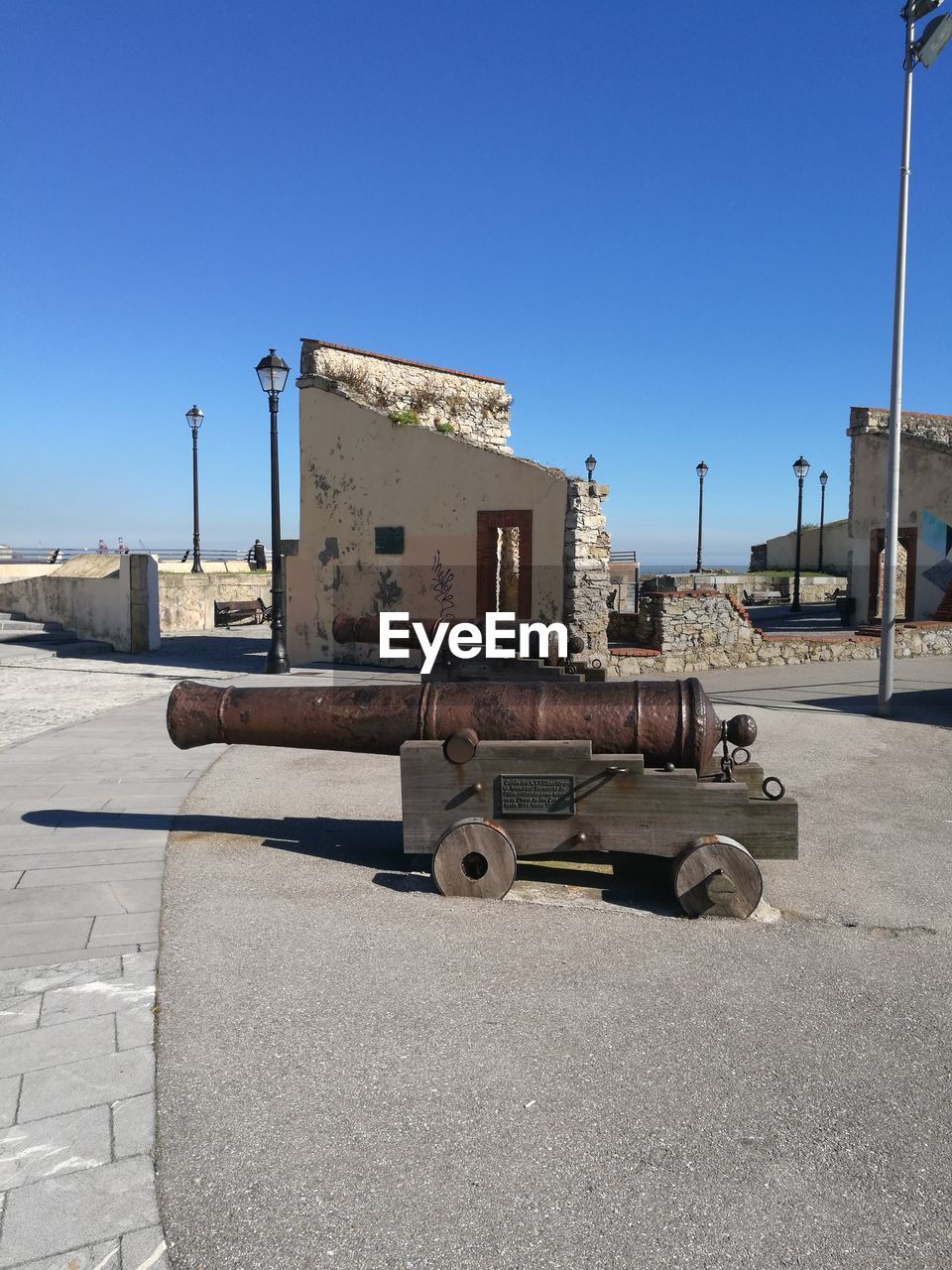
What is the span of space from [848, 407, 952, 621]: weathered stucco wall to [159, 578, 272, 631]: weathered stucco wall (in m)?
17.1

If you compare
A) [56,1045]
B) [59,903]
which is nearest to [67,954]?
[59,903]

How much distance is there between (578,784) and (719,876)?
32.2 inches

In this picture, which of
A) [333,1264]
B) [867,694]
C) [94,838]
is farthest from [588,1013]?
[867,694]

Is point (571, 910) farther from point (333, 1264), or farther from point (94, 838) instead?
point (94, 838)

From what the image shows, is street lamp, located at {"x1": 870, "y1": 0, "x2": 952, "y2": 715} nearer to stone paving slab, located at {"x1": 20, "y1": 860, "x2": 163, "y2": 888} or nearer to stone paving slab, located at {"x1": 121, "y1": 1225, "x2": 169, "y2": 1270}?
stone paving slab, located at {"x1": 20, "y1": 860, "x2": 163, "y2": 888}

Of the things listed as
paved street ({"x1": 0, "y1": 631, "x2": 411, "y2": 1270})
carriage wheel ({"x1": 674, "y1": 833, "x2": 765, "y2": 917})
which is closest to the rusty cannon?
carriage wheel ({"x1": 674, "y1": 833, "x2": 765, "y2": 917})

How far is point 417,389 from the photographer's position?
1811 cm

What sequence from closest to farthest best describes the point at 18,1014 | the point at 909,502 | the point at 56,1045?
the point at 56,1045, the point at 18,1014, the point at 909,502

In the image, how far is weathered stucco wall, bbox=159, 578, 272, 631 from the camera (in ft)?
83.3

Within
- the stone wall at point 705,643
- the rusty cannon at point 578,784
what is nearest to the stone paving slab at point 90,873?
the rusty cannon at point 578,784

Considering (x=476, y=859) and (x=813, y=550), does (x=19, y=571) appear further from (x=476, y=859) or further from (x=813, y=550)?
(x=813, y=550)

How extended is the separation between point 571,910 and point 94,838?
3.23 meters

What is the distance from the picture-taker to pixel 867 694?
13070 mm

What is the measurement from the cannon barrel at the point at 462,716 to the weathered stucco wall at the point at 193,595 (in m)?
20.4
